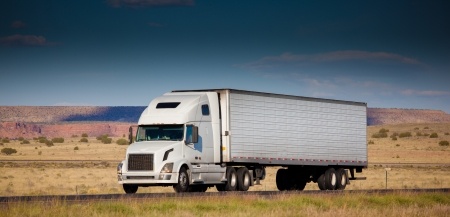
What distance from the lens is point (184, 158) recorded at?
3459 centimetres

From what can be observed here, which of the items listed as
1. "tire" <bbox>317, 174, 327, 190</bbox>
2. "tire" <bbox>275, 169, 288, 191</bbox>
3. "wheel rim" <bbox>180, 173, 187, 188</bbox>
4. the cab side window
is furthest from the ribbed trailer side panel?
"wheel rim" <bbox>180, 173, 187, 188</bbox>

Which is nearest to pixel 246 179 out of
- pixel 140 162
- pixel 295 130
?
pixel 295 130

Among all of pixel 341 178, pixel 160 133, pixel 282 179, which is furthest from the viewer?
pixel 341 178

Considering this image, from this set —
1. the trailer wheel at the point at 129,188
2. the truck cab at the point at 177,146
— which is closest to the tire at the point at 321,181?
the truck cab at the point at 177,146

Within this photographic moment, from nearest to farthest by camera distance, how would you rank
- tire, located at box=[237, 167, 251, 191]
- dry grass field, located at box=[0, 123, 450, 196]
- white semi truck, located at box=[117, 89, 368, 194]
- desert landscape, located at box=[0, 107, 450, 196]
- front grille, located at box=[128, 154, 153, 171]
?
front grille, located at box=[128, 154, 153, 171] < white semi truck, located at box=[117, 89, 368, 194] < tire, located at box=[237, 167, 251, 191] < dry grass field, located at box=[0, 123, 450, 196] < desert landscape, located at box=[0, 107, 450, 196]

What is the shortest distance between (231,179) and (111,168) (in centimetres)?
3891

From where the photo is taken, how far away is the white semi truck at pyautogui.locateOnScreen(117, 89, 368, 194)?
34.3 m

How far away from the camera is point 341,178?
44.0 m

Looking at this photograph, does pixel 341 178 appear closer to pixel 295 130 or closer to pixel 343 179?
pixel 343 179

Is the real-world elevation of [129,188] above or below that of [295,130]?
below

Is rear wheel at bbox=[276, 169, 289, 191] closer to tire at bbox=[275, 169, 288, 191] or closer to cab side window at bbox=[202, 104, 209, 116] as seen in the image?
tire at bbox=[275, 169, 288, 191]

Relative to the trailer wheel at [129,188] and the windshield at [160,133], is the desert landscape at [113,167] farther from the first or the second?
the windshield at [160,133]

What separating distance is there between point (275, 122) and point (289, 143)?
1.45 meters

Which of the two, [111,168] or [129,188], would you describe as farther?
[111,168]
